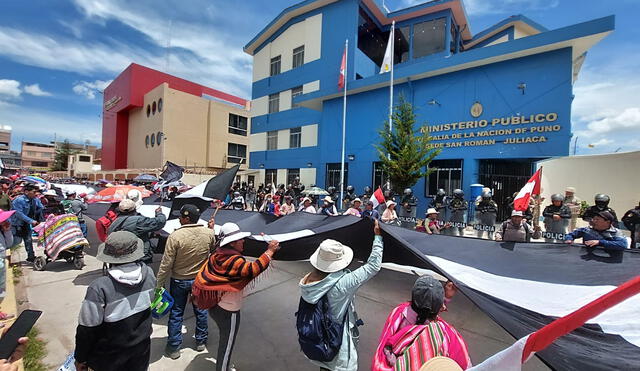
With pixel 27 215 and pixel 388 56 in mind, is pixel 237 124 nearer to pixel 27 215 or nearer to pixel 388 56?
pixel 388 56

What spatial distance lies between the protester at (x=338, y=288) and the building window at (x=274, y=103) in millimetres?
23280

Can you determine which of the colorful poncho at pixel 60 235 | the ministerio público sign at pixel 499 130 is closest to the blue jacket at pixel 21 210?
the colorful poncho at pixel 60 235

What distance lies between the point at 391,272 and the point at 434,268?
3.50m

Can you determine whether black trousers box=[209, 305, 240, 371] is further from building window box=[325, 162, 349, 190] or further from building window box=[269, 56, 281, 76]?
building window box=[269, 56, 281, 76]

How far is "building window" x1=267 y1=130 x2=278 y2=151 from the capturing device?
24.1 metres

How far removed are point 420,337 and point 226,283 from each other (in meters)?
1.79

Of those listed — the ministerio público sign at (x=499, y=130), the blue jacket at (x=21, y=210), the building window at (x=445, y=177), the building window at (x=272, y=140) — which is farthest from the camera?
the building window at (x=272, y=140)

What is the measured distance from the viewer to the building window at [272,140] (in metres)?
24.1

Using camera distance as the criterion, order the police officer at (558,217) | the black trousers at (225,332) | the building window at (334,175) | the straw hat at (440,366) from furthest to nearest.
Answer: the building window at (334,175)
the police officer at (558,217)
the black trousers at (225,332)
the straw hat at (440,366)

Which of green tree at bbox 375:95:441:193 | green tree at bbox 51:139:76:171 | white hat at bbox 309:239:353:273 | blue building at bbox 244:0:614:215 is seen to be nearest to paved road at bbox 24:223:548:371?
white hat at bbox 309:239:353:273

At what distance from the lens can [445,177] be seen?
14477 millimetres

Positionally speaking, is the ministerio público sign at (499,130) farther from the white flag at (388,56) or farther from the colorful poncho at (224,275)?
the colorful poncho at (224,275)

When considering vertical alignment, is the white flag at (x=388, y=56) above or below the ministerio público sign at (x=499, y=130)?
above

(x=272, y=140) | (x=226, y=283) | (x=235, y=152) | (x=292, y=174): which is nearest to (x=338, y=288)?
(x=226, y=283)
